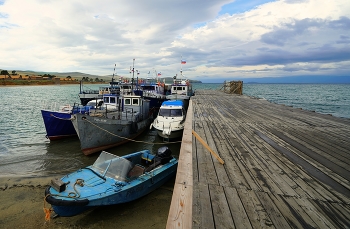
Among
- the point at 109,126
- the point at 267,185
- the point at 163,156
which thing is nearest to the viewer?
the point at 267,185

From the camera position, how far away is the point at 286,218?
3.21 meters

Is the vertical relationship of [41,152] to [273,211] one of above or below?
below

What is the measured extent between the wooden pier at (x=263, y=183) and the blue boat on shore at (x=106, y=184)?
238cm

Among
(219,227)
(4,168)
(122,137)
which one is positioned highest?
(219,227)

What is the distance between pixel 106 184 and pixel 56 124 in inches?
504

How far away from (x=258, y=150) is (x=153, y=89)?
28.0 m

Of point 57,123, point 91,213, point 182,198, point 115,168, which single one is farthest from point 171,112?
point 182,198

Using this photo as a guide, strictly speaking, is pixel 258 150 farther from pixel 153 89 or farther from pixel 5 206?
pixel 153 89

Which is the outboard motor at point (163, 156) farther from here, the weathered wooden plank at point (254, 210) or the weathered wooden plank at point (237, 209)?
the weathered wooden plank at point (254, 210)

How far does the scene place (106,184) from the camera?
7223mm

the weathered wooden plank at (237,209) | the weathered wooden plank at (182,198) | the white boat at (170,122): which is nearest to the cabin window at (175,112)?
the white boat at (170,122)

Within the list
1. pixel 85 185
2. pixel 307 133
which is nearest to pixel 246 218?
pixel 85 185

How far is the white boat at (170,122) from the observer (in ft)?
49.8

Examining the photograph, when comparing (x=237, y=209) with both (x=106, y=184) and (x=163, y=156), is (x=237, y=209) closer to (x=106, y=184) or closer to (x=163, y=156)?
(x=106, y=184)
